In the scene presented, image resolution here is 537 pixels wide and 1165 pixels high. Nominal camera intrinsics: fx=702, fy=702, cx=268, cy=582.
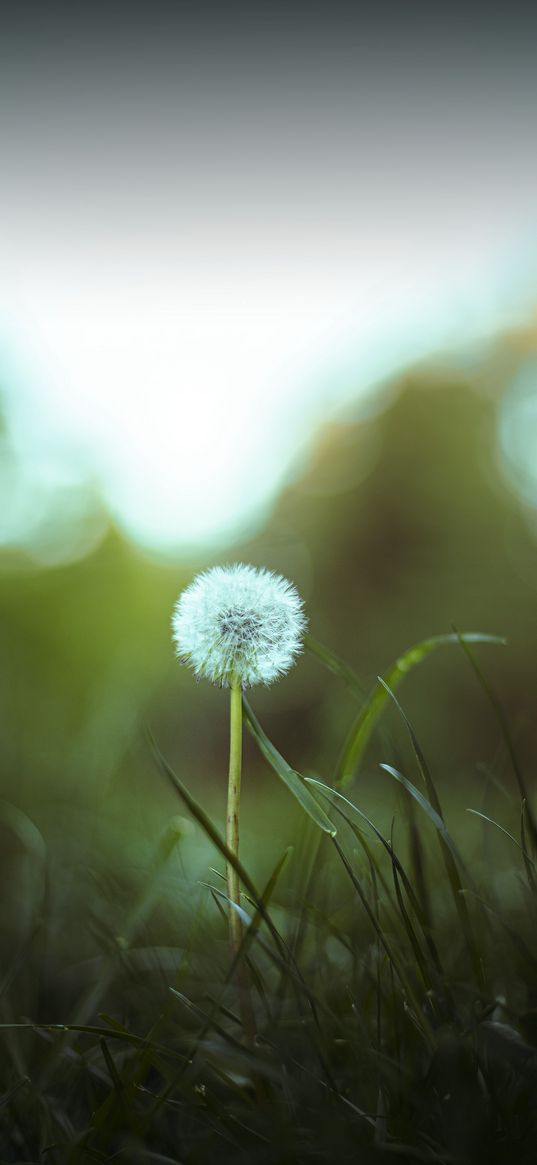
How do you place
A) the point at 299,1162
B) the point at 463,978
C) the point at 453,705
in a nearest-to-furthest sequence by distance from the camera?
the point at 299,1162
the point at 463,978
the point at 453,705

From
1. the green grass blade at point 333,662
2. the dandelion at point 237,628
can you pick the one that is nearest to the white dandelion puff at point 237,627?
the dandelion at point 237,628

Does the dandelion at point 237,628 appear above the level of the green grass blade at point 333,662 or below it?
above

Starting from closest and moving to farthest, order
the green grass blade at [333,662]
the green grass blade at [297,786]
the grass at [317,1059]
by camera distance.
A: the grass at [317,1059], the green grass blade at [297,786], the green grass blade at [333,662]

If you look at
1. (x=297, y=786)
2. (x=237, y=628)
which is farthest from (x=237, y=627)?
(x=297, y=786)

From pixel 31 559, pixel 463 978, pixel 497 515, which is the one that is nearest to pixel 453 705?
pixel 497 515

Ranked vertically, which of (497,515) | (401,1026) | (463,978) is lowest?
(463,978)

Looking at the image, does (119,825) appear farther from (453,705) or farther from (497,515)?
(497,515)

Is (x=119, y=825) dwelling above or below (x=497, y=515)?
below

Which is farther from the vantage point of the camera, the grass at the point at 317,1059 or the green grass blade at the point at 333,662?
the green grass blade at the point at 333,662

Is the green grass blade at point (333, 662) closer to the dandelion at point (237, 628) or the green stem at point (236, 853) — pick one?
the dandelion at point (237, 628)
